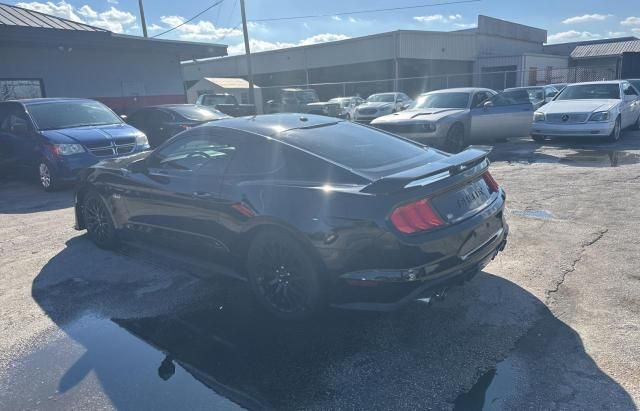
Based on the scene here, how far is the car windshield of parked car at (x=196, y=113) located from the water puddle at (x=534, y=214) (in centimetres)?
821

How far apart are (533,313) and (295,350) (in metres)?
1.82

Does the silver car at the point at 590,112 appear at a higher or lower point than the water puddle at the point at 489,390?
higher

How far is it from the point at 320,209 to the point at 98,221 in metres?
3.40

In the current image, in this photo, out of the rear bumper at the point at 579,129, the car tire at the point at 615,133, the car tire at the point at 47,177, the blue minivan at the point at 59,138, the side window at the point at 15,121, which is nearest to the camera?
the blue minivan at the point at 59,138

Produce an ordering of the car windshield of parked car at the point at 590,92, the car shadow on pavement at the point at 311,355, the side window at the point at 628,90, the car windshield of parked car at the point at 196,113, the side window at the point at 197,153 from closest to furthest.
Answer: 1. the car shadow on pavement at the point at 311,355
2. the side window at the point at 197,153
3. the car windshield of parked car at the point at 196,113
4. the car windshield of parked car at the point at 590,92
5. the side window at the point at 628,90

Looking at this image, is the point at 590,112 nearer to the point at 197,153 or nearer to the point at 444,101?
the point at 444,101

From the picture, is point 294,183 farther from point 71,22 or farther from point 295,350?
point 71,22

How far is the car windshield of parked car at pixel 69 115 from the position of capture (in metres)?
9.25

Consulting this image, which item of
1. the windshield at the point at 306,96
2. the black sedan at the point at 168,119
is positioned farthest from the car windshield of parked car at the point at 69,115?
the windshield at the point at 306,96

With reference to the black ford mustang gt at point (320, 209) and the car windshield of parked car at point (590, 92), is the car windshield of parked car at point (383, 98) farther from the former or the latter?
the black ford mustang gt at point (320, 209)

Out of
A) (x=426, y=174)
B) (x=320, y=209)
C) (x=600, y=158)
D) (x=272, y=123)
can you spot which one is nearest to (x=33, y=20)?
(x=272, y=123)

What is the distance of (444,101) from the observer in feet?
40.0

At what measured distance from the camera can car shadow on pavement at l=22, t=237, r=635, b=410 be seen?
9.01 ft

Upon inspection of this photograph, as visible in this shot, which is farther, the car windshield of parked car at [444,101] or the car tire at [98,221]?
the car windshield of parked car at [444,101]
